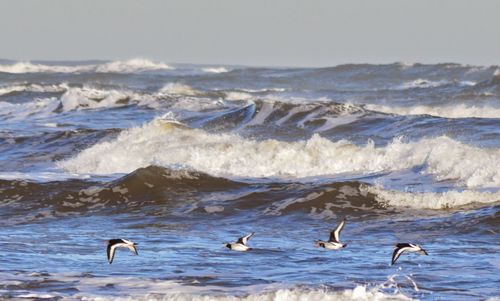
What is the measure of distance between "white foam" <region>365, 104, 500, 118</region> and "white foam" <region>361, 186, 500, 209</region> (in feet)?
47.6

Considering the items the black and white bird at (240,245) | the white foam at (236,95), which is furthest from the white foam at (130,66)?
the black and white bird at (240,245)

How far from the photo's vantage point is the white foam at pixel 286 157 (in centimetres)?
1873

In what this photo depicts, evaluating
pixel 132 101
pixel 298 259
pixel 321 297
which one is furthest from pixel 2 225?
pixel 132 101

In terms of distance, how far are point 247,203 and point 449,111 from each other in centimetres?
1753

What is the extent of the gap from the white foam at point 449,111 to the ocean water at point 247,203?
140 millimetres

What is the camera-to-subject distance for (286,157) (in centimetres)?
2108

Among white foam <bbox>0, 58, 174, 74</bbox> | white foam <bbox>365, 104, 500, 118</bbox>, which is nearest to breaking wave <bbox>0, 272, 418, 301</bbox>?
white foam <bbox>365, 104, 500, 118</bbox>

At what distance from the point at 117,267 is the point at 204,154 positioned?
9.74 m

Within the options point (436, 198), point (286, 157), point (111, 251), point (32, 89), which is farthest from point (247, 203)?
point (32, 89)

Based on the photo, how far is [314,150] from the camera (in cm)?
2116

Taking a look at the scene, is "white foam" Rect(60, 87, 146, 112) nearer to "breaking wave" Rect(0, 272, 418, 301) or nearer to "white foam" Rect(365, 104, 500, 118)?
"white foam" Rect(365, 104, 500, 118)

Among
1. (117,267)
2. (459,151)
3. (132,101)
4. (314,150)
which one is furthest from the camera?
(132,101)

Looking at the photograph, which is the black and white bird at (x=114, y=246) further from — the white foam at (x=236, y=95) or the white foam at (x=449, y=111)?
the white foam at (x=236, y=95)

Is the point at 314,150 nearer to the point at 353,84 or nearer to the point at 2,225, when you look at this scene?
the point at 2,225
